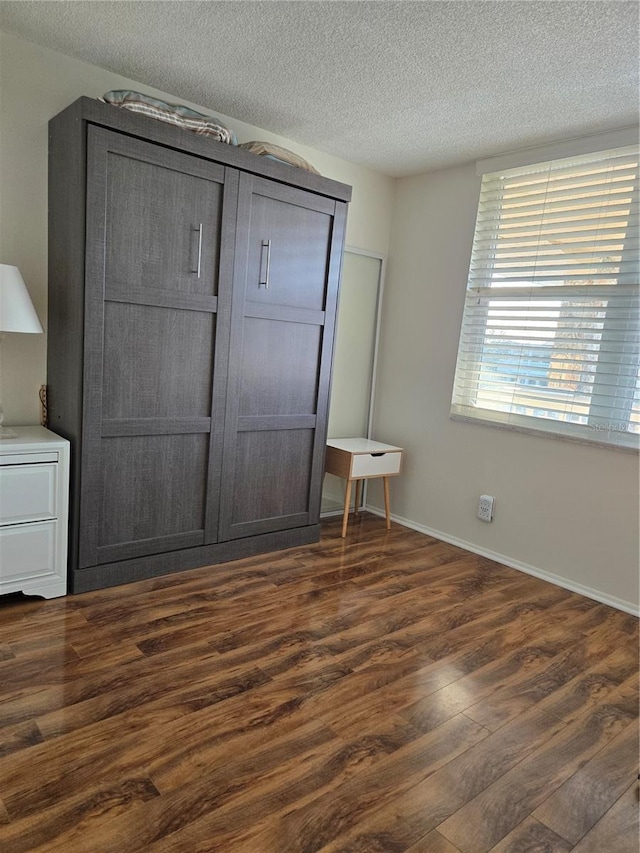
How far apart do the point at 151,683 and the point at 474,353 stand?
2701 millimetres

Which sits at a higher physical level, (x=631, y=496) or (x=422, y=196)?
(x=422, y=196)

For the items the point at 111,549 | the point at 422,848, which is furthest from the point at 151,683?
the point at 422,848

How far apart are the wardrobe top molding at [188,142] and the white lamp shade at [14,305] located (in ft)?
2.29

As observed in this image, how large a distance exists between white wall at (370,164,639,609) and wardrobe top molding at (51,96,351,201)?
959 mm

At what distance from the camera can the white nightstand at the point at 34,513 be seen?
2371 millimetres

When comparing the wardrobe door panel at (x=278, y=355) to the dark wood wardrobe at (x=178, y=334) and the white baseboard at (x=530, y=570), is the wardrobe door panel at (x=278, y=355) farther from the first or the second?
the white baseboard at (x=530, y=570)

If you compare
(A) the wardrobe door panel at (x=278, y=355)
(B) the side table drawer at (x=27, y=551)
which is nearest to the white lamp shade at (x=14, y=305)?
(B) the side table drawer at (x=27, y=551)

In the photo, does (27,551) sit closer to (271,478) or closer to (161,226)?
(271,478)

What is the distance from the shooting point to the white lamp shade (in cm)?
230

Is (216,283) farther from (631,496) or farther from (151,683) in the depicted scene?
(631,496)

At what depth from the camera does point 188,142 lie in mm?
2619

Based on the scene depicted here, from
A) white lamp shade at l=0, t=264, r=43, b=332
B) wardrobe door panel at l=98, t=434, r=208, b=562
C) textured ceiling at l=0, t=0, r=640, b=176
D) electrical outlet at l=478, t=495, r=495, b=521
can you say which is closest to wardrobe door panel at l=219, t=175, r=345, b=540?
wardrobe door panel at l=98, t=434, r=208, b=562

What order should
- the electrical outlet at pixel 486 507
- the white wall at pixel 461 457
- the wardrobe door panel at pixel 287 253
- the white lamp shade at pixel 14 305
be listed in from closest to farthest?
the white lamp shade at pixel 14 305 < the wardrobe door panel at pixel 287 253 < the white wall at pixel 461 457 < the electrical outlet at pixel 486 507

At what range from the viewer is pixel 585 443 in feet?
10.2
